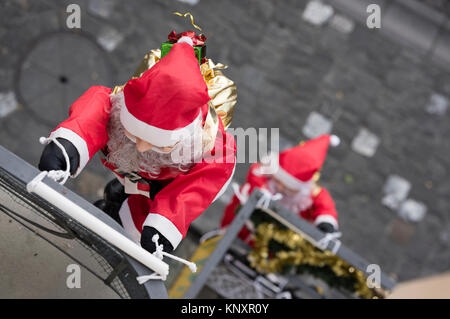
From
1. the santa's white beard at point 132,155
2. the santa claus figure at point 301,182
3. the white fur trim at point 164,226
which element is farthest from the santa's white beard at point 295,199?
the white fur trim at point 164,226

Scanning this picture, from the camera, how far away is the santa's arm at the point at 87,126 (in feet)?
5.62

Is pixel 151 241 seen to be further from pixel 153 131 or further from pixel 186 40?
pixel 186 40

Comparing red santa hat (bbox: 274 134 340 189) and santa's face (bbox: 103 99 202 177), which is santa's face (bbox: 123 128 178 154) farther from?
red santa hat (bbox: 274 134 340 189)

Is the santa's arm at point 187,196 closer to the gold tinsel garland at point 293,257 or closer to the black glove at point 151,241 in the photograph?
the black glove at point 151,241

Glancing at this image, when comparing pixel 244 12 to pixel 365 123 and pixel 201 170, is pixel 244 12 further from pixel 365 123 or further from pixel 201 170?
pixel 201 170

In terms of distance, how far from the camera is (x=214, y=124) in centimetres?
181

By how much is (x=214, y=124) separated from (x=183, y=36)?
1.34 ft

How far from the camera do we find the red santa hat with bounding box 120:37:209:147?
1516 mm

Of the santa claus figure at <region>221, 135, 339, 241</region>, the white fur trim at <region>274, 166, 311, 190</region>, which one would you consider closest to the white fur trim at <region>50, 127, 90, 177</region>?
the santa claus figure at <region>221, 135, 339, 241</region>

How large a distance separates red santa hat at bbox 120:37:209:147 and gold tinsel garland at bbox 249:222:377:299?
1.36m

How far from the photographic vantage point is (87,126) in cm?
176

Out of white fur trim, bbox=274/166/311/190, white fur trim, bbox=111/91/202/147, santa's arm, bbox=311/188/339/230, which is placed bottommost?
santa's arm, bbox=311/188/339/230

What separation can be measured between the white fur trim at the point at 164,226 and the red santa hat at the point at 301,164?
1.49 meters

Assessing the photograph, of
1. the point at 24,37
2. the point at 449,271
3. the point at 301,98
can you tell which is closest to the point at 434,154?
the point at 449,271
